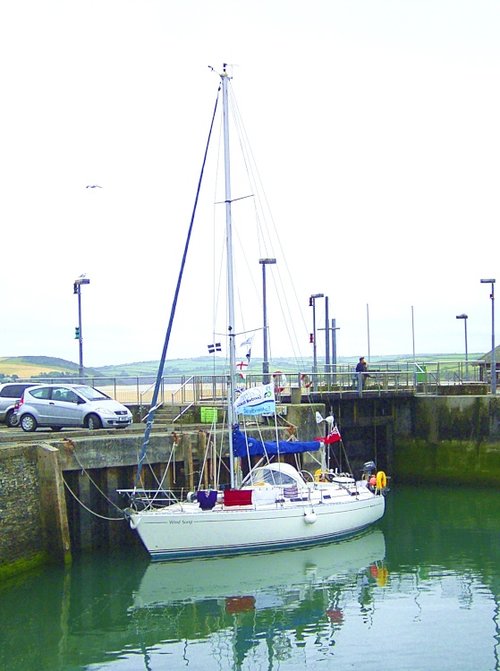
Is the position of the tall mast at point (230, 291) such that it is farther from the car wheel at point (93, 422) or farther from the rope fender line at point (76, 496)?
the car wheel at point (93, 422)

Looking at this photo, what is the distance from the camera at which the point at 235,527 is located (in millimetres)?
29703

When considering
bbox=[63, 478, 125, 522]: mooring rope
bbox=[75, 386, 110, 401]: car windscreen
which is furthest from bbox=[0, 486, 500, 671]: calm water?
bbox=[75, 386, 110, 401]: car windscreen

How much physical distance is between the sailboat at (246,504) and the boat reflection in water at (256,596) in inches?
20.1

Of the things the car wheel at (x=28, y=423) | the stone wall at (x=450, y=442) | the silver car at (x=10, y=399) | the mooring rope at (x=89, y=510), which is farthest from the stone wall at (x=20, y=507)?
the stone wall at (x=450, y=442)

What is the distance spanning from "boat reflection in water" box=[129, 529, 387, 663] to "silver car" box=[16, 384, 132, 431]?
8.56 meters

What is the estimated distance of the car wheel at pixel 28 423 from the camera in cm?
3747

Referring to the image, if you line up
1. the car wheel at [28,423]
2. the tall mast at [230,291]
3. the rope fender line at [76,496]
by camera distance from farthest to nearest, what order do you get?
the car wheel at [28,423] → the tall mast at [230,291] → the rope fender line at [76,496]

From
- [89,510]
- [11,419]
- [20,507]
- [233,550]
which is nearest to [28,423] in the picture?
[11,419]

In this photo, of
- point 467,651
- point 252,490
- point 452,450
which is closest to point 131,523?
point 252,490

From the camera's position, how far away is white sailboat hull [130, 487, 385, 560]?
95.2 feet

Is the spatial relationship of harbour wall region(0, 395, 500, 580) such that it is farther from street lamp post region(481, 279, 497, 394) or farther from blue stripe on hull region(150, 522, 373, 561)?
street lamp post region(481, 279, 497, 394)

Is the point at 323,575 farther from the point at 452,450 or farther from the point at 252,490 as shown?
the point at 452,450

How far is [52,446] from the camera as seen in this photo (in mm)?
28703

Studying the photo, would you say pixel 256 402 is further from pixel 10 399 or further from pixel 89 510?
pixel 10 399
